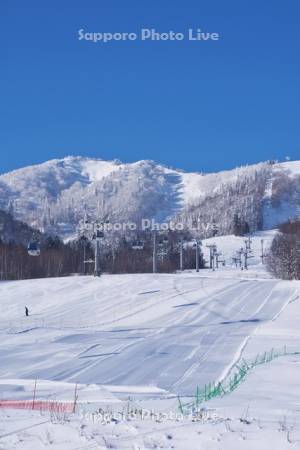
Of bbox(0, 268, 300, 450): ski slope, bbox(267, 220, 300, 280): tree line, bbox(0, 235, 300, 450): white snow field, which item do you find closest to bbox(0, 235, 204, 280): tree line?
bbox(267, 220, 300, 280): tree line

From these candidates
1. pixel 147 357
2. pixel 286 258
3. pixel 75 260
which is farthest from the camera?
pixel 75 260

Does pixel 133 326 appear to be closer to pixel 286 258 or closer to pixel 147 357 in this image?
pixel 147 357

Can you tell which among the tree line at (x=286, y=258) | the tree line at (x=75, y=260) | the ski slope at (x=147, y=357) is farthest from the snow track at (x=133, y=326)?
the tree line at (x=75, y=260)

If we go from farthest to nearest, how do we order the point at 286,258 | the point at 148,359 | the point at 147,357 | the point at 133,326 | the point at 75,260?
the point at 75,260 < the point at 286,258 < the point at 133,326 < the point at 147,357 < the point at 148,359

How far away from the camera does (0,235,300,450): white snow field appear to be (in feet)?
30.2

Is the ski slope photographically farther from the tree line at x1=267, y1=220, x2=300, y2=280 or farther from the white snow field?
the tree line at x1=267, y1=220, x2=300, y2=280

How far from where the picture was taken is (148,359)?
1256 inches

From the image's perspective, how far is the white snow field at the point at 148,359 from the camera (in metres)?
9.22

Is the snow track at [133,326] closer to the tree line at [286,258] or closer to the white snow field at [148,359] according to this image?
the white snow field at [148,359]

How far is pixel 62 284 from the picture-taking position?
74.3 m

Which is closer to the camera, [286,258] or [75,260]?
[286,258]

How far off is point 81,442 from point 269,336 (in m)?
31.0

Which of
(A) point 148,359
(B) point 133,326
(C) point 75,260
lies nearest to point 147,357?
(A) point 148,359

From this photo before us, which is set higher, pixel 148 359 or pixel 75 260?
pixel 75 260
